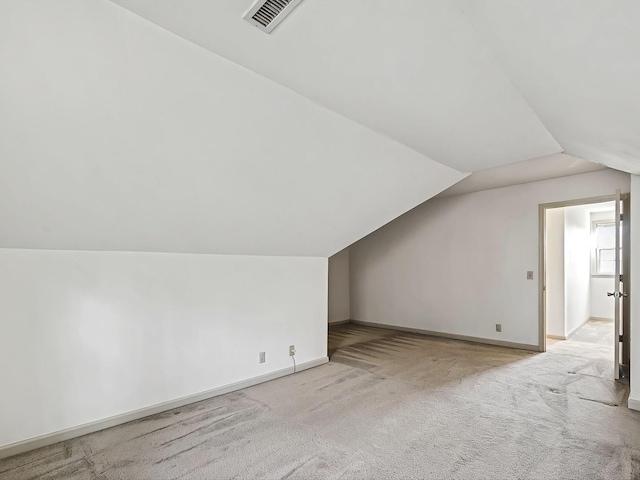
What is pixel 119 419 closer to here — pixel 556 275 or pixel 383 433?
pixel 383 433

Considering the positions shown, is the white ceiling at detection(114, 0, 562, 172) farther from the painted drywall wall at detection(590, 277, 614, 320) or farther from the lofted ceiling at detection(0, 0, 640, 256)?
the painted drywall wall at detection(590, 277, 614, 320)

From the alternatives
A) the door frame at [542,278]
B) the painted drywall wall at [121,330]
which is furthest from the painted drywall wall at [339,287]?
the door frame at [542,278]

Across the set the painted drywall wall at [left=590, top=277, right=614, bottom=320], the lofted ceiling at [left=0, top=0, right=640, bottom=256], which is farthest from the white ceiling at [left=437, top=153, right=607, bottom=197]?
the painted drywall wall at [left=590, top=277, right=614, bottom=320]

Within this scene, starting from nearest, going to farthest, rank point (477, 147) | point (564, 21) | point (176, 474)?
point (564, 21) < point (176, 474) < point (477, 147)

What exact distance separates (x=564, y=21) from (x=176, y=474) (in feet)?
9.42

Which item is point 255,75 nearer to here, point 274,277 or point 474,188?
point 274,277

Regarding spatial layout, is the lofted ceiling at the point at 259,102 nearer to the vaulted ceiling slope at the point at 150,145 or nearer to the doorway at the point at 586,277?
the vaulted ceiling slope at the point at 150,145

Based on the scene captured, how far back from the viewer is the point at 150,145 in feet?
7.04

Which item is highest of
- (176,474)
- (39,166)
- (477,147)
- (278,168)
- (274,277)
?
(477,147)

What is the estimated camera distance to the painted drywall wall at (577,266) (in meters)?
6.10

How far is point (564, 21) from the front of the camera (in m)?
1.06

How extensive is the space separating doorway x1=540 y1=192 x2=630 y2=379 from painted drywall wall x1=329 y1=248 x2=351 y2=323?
11.9ft

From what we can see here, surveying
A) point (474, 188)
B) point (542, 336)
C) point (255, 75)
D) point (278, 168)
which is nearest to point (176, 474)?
point (278, 168)

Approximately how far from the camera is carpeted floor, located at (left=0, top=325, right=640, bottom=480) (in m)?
2.22
